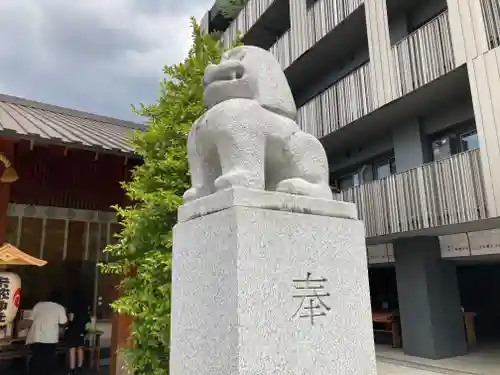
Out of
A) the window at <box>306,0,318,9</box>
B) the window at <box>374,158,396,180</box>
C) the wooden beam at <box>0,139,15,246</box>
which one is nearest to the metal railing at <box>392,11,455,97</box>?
the window at <box>374,158,396,180</box>

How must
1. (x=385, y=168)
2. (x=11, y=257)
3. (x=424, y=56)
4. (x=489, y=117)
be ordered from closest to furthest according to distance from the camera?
(x=11, y=257) < (x=489, y=117) < (x=424, y=56) < (x=385, y=168)

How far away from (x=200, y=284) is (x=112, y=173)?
580 cm

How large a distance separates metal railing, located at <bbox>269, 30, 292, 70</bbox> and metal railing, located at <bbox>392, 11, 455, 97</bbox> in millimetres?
4309

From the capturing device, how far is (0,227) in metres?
6.51

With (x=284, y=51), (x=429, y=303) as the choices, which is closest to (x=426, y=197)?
(x=429, y=303)

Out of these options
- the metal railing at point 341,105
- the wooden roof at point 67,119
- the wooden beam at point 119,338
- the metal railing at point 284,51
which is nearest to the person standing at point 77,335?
the wooden beam at point 119,338

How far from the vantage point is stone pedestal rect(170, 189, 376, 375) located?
7.48ft

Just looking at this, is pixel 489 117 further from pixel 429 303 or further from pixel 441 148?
pixel 429 303

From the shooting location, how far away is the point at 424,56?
8938 mm

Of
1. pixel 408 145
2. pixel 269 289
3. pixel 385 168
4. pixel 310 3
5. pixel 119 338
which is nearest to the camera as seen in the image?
pixel 269 289

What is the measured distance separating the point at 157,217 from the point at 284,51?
9.76 m

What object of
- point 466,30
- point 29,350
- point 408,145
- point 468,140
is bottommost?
point 29,350

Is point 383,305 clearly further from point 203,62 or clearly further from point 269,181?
point 269,181

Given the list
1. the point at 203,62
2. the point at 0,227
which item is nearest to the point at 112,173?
the point at 0,227
